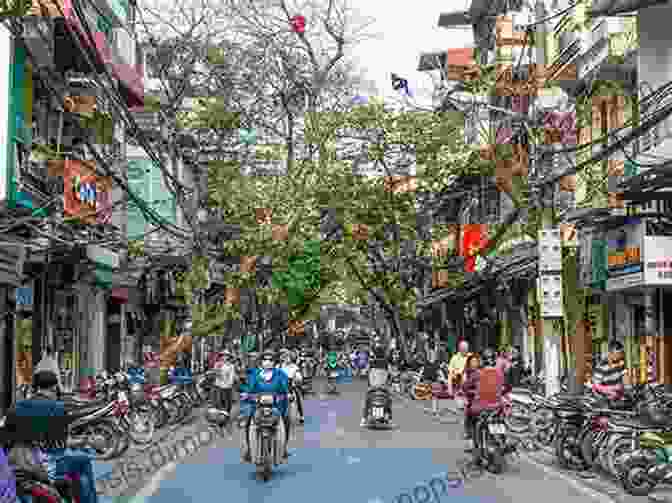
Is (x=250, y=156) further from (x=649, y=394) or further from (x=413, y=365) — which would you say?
(x=649, y=394)

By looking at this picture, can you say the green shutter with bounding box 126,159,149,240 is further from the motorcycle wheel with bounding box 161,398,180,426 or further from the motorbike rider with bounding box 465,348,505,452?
the motorbike rider with bounding box 465,348,505,452

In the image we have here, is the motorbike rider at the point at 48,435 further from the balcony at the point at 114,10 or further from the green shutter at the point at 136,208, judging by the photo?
the green shutter at the point at 136,208

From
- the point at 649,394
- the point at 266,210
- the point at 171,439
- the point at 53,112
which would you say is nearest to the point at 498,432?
the point at 649,394

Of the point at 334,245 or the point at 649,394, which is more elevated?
the point at 334,245

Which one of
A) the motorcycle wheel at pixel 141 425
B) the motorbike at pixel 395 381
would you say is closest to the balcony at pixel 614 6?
the motorcycle wheel at pixel 141 425

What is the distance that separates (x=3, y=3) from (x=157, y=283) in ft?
113

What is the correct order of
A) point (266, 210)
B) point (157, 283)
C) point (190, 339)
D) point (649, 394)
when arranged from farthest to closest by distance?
point (157, 283) → point (266, 210) → point (190, 339) → point (649, 394)

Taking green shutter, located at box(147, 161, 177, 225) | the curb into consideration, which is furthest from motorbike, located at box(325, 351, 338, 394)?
the curb

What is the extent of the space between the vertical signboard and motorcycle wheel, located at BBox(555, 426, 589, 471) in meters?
9.83

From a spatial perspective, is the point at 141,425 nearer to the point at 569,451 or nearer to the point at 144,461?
the point at 144,461

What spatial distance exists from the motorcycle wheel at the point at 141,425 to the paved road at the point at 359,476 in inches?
50.3

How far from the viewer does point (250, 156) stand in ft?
112

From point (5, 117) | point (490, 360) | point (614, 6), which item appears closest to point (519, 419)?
point (490, 360)

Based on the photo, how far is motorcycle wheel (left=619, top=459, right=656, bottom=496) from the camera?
1260 centimetres
